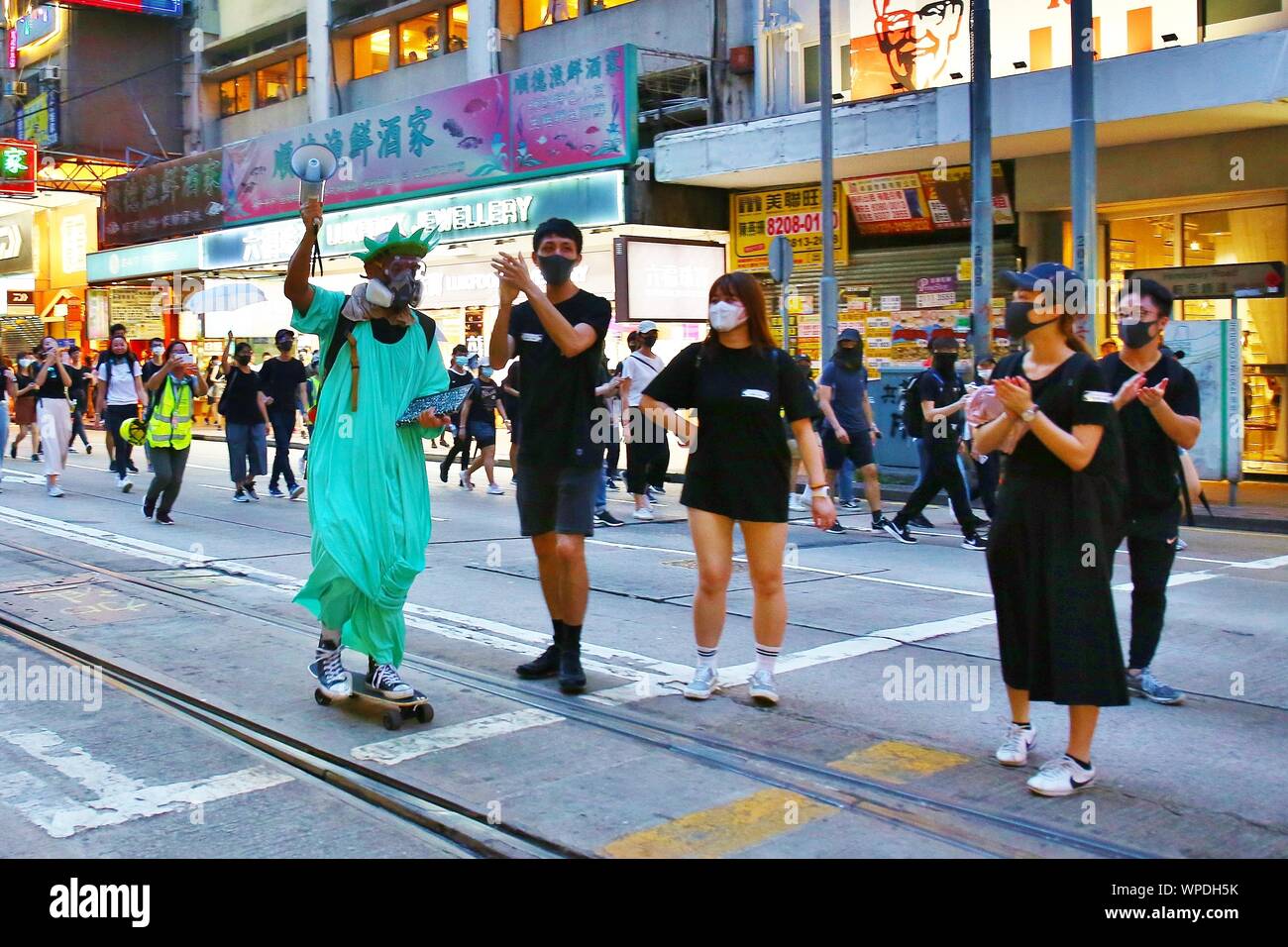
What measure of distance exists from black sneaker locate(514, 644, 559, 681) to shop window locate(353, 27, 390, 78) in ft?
84.7

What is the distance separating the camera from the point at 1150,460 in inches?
235

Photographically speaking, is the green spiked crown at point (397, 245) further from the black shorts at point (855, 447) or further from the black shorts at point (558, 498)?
the black shorts at point (855, 447)

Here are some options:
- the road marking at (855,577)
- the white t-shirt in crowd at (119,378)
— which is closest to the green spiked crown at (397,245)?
the road marking at (855,577)

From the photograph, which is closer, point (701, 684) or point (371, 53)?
point (701, 684)

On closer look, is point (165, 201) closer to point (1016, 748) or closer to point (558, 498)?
point (558, 498)

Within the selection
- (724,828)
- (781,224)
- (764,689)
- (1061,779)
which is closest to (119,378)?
(781,224)

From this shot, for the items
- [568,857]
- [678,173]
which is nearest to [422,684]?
[568,857]

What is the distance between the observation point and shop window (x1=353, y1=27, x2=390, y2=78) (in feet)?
98.3

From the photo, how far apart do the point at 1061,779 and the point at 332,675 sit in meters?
2.99

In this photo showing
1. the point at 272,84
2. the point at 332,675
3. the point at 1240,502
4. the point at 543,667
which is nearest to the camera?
the point at 332,675

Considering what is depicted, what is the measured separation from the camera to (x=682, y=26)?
72.6ft

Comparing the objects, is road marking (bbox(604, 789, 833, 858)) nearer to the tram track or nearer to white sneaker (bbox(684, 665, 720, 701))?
the tram track

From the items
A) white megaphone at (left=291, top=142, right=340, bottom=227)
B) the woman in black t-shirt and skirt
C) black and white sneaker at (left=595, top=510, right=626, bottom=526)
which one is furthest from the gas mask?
black and white sneaker at (left=595, top=510, right=626, bottom=526)
